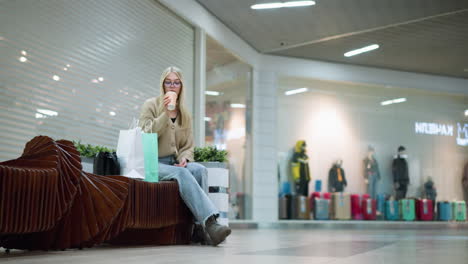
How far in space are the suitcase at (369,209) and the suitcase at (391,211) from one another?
317 mm

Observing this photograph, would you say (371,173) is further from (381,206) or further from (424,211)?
(424,211)

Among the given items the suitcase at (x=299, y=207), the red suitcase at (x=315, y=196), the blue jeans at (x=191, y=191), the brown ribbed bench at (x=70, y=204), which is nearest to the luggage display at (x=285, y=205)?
the suitcase at (x=299, y=207)

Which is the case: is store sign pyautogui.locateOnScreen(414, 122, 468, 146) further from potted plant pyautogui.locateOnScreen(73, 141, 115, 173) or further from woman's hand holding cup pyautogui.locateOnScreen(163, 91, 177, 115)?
potted plant pyautogui.locateOnScreen(73, 141, 115, 173)

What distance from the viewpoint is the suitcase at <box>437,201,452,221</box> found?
12977 millimetres

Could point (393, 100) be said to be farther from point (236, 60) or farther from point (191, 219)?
point (191, 219)

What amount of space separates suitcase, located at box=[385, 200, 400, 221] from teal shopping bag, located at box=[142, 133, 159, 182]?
977 centimetres

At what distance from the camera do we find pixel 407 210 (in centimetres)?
1293

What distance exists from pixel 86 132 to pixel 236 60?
5127 millimetres

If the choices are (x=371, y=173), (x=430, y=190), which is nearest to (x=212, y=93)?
(x=371, y=173)

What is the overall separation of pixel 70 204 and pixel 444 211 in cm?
1144

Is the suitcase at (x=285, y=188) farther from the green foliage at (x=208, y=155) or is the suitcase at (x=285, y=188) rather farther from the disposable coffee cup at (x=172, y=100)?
the disposable coffee cup at (x=172, y=100)

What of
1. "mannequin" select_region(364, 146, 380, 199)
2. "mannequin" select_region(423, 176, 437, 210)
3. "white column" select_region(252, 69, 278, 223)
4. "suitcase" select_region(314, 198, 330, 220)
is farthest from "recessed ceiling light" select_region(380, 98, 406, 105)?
"white column" select_region(252, 69, 278, 223)

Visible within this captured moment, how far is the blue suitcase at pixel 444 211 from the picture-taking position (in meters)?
13.0

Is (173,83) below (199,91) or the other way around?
below
